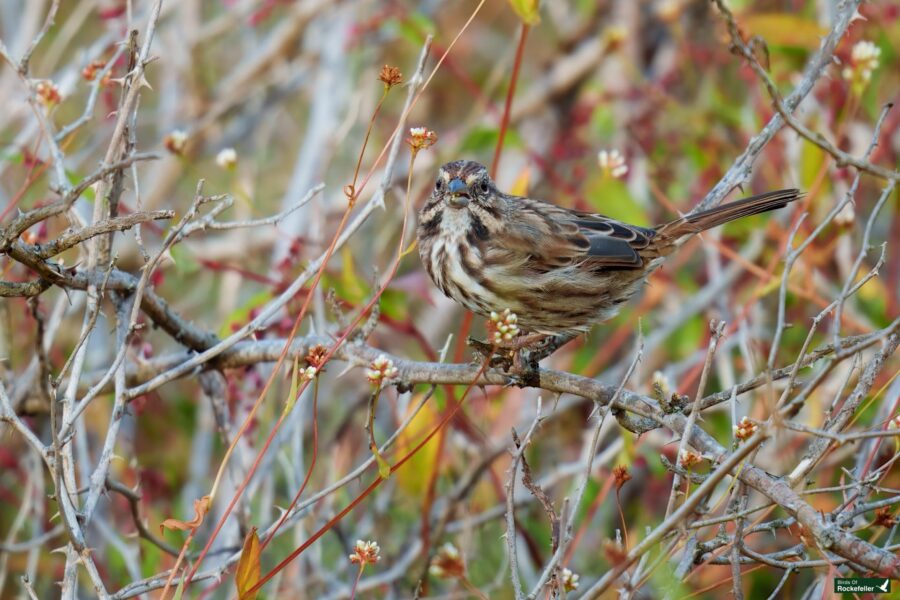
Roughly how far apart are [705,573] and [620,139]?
2909 mm

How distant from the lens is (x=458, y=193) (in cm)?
389

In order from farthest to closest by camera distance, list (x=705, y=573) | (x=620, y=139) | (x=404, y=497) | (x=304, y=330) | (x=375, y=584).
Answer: (x=620, y=139), (x=304, y=330), (x=404, y=497), (x=705, y=573), (x=375, y=584)

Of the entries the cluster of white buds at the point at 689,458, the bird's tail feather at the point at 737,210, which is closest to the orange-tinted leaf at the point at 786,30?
the bird's tail feather at the point at 737,210

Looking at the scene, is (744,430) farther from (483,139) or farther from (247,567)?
(483,139)

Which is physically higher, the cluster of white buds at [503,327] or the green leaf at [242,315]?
the green leaf at [242,315]

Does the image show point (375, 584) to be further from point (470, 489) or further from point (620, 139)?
point (620, 139)

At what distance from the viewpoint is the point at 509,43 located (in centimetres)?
803

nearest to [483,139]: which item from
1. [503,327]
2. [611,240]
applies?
[611,240]

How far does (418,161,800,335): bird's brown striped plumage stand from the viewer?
385 centimetres

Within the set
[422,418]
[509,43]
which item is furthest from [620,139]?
[422,418]

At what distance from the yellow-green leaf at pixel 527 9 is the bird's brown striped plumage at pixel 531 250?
719 mm

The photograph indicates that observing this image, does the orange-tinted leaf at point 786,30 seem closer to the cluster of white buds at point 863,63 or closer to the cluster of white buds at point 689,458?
the cluster of white buds at point 863,63

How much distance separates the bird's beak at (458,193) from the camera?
3883mm

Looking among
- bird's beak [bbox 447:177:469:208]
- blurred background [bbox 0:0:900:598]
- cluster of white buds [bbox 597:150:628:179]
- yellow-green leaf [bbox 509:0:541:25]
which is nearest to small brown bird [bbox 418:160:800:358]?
bird's beak [bbox 447:177:469:208]
